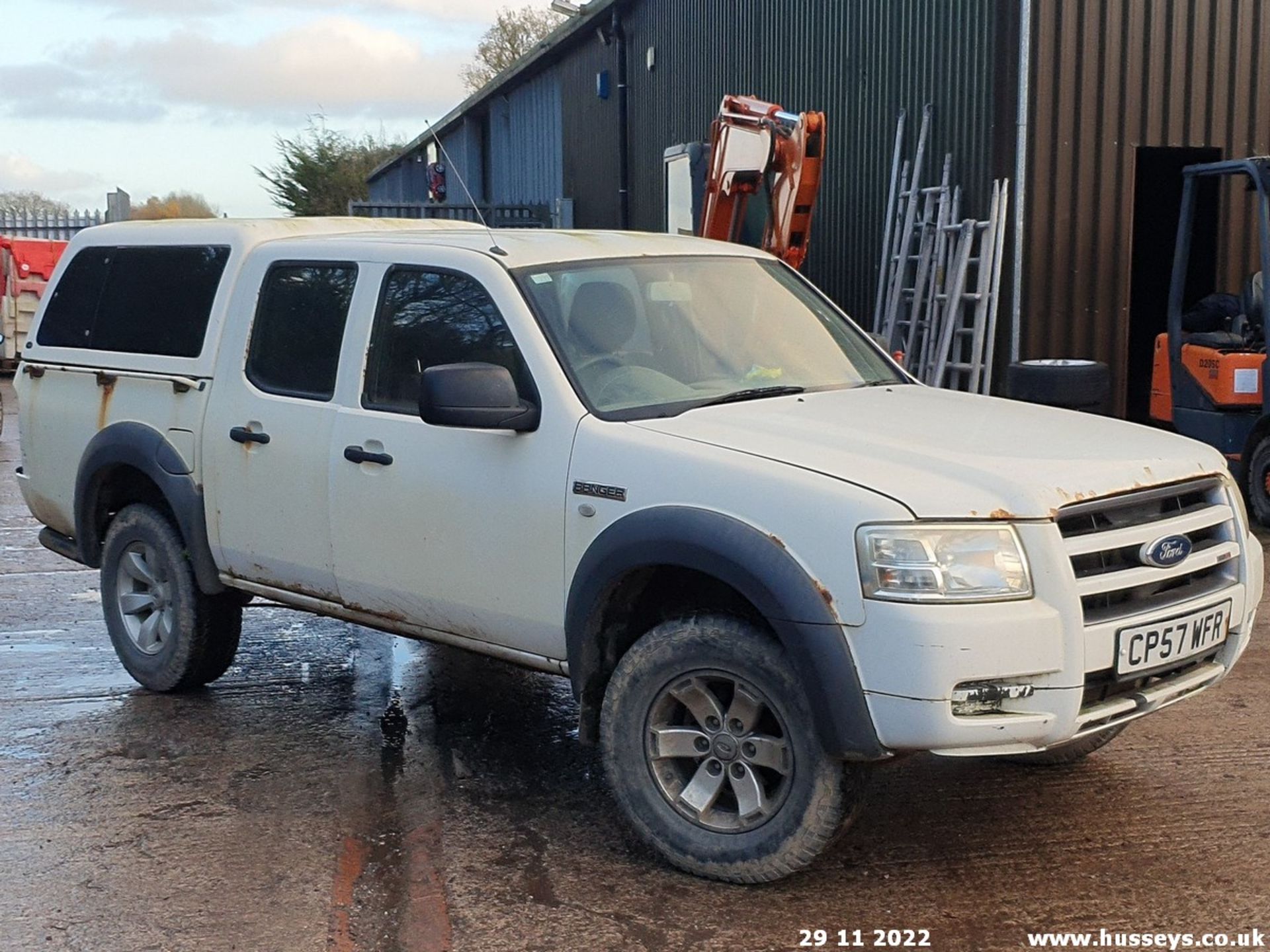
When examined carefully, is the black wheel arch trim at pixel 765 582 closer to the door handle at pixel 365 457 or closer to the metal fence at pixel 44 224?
the door handle at pixel 365 457

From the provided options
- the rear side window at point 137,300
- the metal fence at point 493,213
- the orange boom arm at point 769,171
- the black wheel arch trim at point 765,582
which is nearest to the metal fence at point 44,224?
the metal fence at point 493,213

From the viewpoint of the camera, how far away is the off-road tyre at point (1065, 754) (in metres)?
4.97

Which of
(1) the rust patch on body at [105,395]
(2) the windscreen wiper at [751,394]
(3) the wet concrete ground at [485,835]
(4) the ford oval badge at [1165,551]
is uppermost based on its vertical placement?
(2) the windscreen wiper at [751,394]

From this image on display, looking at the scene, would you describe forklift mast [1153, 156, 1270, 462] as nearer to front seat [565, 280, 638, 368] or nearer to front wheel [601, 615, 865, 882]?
front seat [565, 280, 638, 368]

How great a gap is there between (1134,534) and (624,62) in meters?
19.8

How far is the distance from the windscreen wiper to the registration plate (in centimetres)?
145

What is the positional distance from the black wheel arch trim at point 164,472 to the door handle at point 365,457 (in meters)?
1.01

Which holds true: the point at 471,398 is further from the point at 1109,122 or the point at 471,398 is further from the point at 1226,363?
the point at 1109,122

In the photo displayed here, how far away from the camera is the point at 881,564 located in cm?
371

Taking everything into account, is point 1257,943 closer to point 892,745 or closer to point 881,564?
point 892,745

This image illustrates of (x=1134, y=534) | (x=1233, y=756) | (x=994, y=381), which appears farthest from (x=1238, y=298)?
(x=1134, y=534)

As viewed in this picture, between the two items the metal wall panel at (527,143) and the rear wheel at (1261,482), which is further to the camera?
the metal wall panel at (527,143)

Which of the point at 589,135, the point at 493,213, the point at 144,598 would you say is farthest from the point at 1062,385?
the point at 493,213

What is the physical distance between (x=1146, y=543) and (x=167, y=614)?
13.2ft
